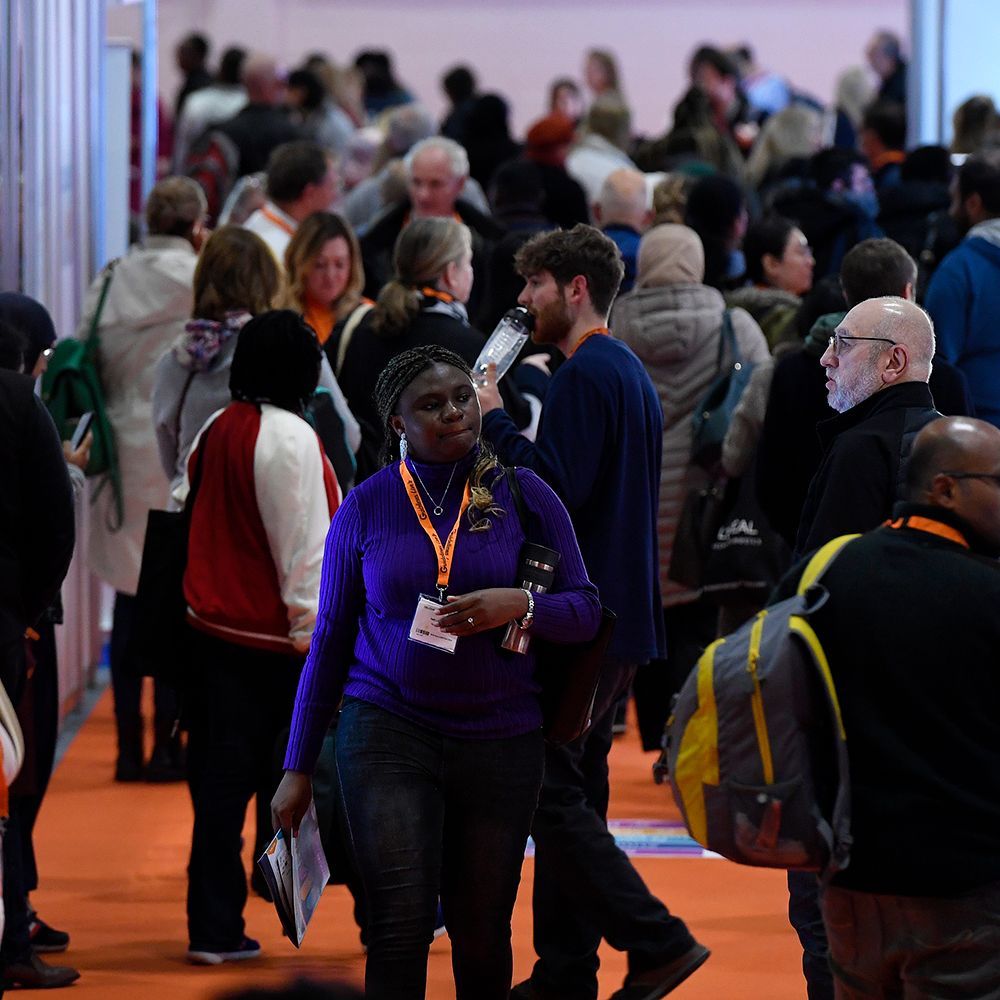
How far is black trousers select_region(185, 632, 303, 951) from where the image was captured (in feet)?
17.1

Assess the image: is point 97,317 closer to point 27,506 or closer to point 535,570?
point 27,506

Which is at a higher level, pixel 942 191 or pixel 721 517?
pixel 942 191

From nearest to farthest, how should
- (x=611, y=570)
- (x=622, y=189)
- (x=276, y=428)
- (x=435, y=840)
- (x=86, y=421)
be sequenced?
1. (x=435, y=840)
2. (x=611, y=570)
3. (x=276, y=428)
4. (x=86, y=421)
5. (x=622, y=189)

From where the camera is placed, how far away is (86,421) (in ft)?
20.4

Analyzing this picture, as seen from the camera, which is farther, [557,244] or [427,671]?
[557,244]

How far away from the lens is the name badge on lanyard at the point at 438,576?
12.7 ft

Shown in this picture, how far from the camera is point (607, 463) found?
4777 mm

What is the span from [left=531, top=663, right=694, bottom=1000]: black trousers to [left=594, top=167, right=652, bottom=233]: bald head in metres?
3.39

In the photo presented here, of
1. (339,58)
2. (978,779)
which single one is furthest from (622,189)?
(339,58)

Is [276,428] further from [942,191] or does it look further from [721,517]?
[942,191]

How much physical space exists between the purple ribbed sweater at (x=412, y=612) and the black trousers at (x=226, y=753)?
1098 millimetres

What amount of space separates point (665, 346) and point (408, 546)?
9.66ft

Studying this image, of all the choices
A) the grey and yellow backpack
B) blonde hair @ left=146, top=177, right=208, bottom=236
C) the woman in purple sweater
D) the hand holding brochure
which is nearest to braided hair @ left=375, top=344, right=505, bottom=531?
the woman in purple sweater

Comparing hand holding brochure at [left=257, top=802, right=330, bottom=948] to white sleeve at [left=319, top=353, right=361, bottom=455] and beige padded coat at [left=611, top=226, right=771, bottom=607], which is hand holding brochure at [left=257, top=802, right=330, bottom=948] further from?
beige padded coat at [left=611, top=226, right=771, bottom=607]
